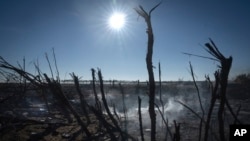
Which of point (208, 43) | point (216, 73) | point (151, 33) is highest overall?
point (151, 33)

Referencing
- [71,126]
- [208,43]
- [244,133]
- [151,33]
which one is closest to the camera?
[208,43]

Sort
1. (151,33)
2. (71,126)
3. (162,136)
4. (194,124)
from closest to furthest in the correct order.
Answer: (151,33)
(162,136)
(71,126)
(194,124)

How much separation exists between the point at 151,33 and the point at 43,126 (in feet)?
27.7

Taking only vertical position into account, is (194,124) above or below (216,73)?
below

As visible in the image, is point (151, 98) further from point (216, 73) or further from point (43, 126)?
point (43, 126)

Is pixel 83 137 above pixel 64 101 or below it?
below

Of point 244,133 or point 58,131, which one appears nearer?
point 244,133

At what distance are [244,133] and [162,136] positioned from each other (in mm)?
7205

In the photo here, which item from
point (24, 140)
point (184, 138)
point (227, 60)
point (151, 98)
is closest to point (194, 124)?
point (184, 138)

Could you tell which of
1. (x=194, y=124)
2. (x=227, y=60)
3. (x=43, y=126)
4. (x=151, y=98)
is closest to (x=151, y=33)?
(x=151, y=98)

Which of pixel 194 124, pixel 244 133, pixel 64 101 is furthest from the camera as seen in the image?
pixel 194 124

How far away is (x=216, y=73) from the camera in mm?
2656

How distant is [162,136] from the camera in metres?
9.48

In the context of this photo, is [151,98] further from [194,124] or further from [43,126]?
[194,124]
